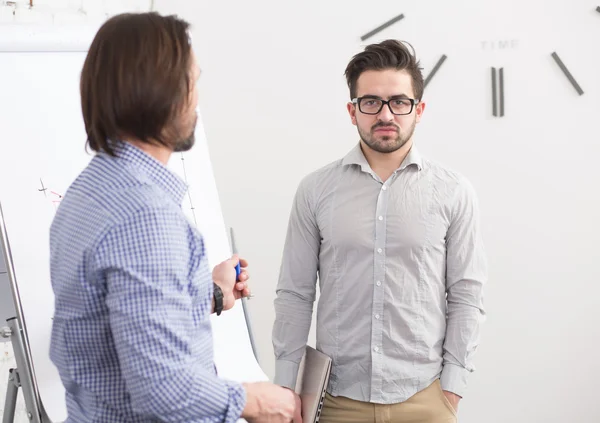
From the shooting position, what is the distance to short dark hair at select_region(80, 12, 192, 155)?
1.03 metres

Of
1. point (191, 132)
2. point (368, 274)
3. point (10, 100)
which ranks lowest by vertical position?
point (368, 274)

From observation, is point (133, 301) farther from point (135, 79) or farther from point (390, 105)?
point (390, 105)

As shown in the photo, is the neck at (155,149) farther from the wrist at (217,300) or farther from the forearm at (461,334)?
the forearm at (461,334)

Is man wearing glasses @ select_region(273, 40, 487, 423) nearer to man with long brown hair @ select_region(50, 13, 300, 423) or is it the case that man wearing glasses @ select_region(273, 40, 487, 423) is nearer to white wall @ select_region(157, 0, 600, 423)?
man with long brown hair @ select_region(50, 13, 300, 423)

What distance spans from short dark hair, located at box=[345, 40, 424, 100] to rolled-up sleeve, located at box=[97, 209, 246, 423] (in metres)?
0.89

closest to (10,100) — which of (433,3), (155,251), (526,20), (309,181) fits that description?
(309,181)

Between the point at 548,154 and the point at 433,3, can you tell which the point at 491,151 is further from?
the point at 433,3

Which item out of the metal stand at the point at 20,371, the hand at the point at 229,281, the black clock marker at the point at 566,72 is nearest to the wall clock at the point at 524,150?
the black clock marker at the point at 566,72

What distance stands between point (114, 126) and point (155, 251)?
0.19 m

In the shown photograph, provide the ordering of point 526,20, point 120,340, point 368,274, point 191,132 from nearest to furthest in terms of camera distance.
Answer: point 120,340
point 191,132
point 368,274
point 526,20

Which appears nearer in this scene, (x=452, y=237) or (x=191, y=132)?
(x=191, y=132)

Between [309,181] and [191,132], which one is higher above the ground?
[191,132]

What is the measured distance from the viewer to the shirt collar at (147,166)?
1053 mm

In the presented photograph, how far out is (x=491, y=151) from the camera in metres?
2.74
